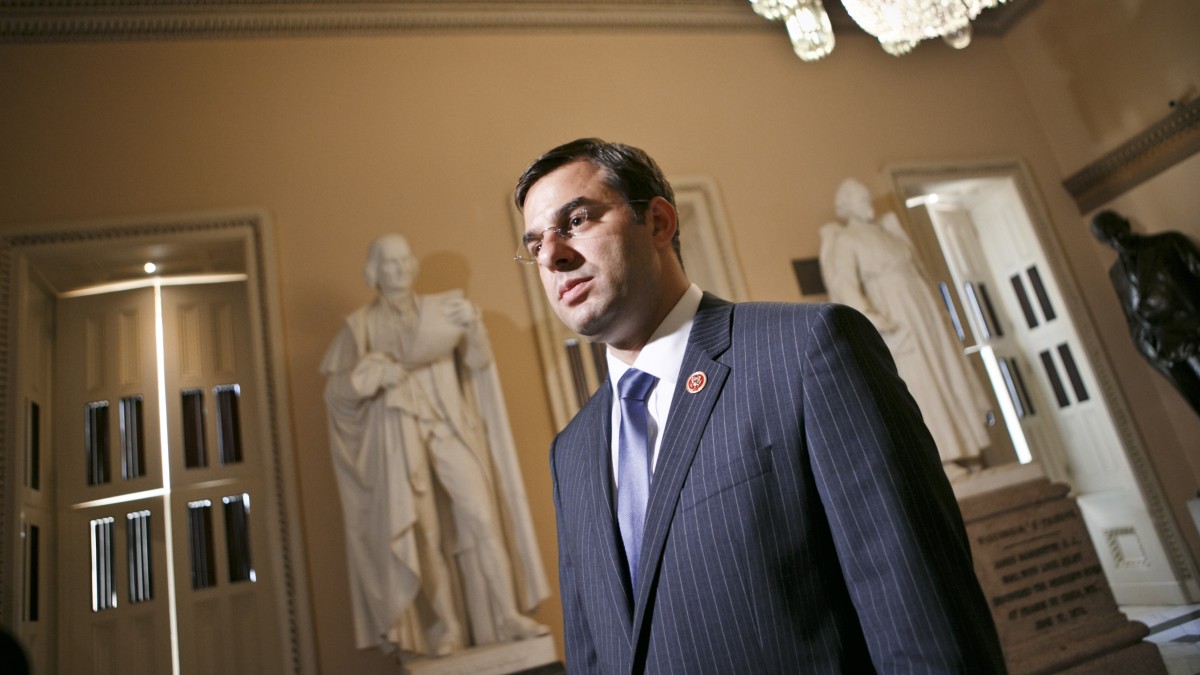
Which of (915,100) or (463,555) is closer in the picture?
(463,555)

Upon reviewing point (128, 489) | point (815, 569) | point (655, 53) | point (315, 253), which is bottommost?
point (815, 569)

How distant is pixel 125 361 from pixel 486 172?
2715 millimetres

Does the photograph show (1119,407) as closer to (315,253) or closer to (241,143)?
(315,253)

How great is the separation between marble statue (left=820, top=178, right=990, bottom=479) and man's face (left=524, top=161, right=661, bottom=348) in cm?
446

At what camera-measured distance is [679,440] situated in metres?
1.34

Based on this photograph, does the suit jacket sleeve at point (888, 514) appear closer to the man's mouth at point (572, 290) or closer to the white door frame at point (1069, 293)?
the man's mouth at point (572, 290)

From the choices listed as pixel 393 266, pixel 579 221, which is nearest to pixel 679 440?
pixel 579 221

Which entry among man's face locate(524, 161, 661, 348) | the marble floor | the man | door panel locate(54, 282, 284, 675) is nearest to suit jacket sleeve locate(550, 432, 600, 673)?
the man

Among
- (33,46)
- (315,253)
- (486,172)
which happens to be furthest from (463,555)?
(33,46)

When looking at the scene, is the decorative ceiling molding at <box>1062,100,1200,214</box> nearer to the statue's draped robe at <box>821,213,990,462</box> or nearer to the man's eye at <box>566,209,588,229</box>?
the statue's draped robe at <box>821,213,990,462</box>

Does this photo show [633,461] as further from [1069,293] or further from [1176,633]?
[1069,293]

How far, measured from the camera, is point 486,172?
19.7 feet

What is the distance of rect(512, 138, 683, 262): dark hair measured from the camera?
155cm

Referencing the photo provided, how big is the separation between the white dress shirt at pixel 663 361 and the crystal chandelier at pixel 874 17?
2.70 m
